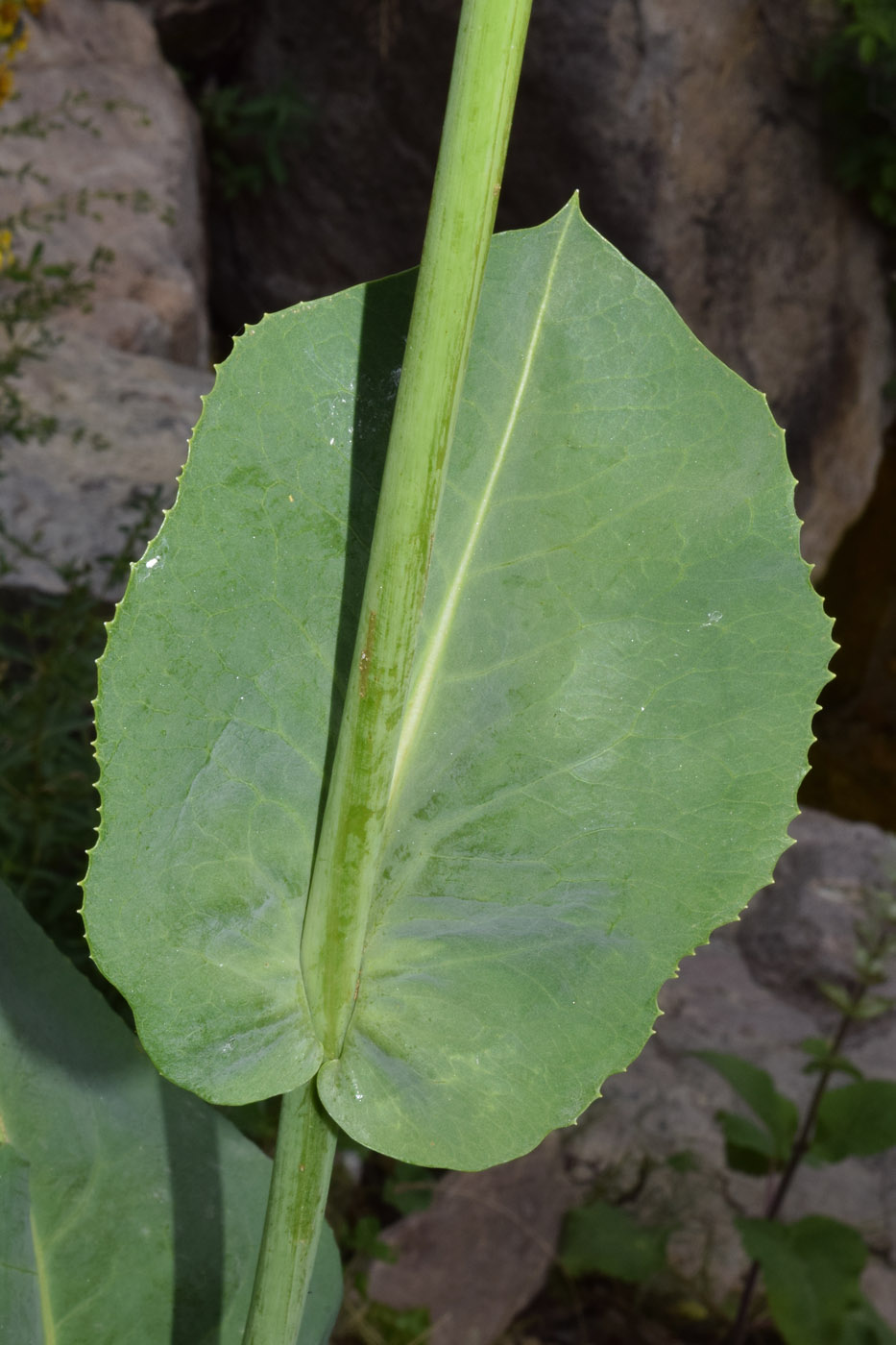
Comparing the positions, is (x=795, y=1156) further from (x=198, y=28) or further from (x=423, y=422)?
(x=198, y=28)

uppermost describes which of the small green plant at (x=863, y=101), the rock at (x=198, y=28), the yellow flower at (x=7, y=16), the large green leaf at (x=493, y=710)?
the large green leaf at (x=493, y=710)

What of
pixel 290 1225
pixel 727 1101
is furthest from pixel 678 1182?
pixel 290 1225

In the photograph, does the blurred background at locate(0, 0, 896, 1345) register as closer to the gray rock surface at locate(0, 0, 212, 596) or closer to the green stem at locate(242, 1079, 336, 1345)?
the gray rock surface at locate(0, 0, 212, 596)

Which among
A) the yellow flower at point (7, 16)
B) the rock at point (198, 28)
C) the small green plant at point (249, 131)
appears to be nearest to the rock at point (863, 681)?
the small green plant at point (249, 131)

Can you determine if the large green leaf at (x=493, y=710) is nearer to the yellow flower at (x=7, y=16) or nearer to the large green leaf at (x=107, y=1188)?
the large green leaf at (x=107, y=1188)

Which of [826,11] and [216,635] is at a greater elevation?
[216,635]

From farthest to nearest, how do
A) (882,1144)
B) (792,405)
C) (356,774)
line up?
(792,405) < (882,1144) < (356,774)

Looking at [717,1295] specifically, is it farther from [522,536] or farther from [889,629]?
[889,629]

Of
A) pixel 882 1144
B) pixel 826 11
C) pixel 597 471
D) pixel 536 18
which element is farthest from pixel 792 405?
pixel 597 471
